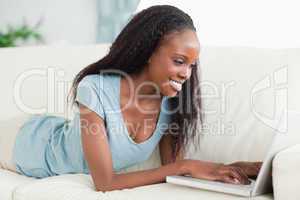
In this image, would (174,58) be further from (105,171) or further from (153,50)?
(105,171)

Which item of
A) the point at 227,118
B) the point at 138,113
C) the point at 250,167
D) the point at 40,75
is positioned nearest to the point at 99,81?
the point at 138,113

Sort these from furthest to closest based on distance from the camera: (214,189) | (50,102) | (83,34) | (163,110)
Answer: (83,34) → (50,102) → (163,110) → (214,189)

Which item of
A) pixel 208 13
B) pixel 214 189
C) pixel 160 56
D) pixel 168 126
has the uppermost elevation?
pixel 208 13

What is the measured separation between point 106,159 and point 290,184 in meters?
0.53

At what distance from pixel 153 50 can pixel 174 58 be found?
9 cm

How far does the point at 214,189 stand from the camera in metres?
1.39

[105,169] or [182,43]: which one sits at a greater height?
[182,43]

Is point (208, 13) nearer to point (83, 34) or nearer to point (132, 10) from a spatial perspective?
point (132, 10)

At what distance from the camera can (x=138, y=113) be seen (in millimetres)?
1780

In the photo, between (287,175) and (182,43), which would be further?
(182,43)

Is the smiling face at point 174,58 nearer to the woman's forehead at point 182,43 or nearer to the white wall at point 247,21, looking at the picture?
the woman's forehead at point 182,43

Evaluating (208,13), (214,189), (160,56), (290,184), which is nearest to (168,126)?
(160,56)

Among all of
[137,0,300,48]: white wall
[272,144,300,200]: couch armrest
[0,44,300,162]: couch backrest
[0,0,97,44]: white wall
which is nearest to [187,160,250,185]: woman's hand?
[272,144,300,200]: couch armrest

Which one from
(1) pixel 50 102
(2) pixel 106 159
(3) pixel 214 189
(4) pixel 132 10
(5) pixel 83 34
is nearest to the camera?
(3) pixel 214 189
